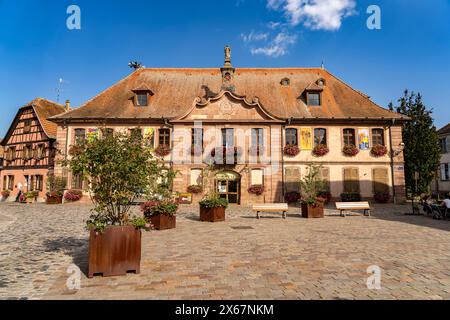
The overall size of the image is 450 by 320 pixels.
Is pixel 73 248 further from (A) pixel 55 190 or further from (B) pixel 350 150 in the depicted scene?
(B) pixel 350 150

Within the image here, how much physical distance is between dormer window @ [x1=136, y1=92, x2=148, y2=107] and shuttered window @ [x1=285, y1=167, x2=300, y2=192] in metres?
12.4

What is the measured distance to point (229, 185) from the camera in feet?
70.1

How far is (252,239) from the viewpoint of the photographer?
858 cm

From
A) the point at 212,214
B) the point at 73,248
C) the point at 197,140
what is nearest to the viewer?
the point at 73,248

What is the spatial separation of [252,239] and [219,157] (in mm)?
12635

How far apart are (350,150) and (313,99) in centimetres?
509

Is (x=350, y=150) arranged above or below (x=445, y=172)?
above

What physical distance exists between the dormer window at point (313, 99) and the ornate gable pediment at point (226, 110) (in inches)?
151

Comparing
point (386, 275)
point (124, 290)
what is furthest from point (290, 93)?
point (124, 290)

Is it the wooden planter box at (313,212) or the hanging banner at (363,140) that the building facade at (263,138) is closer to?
the hanging banner at (363,140)

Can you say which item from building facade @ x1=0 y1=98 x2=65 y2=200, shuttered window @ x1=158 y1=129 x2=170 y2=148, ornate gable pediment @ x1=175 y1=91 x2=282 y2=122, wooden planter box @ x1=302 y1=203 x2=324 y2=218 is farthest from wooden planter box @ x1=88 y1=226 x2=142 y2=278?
building facade @ x1=0 y1=98 x2=65 y2=200

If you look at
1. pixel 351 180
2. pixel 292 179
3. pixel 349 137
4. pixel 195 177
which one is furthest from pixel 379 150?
pixel 195 177

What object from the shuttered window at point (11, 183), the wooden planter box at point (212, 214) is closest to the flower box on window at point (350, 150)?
the wooden planter box at point (212, 214)
